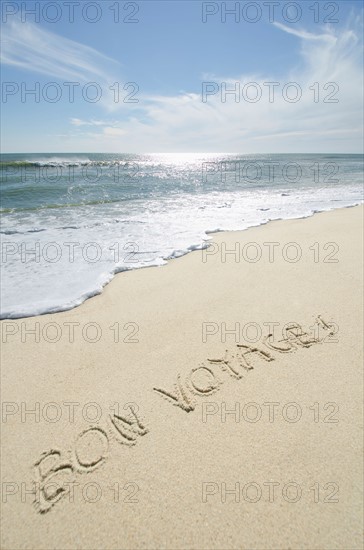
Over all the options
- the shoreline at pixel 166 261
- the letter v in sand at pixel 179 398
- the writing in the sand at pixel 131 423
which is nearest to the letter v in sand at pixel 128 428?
the writing in the sand at pixel 131 423

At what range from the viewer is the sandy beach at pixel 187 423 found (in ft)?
5.57

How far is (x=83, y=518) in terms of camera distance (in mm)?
1723

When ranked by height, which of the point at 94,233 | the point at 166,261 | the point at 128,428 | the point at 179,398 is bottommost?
the point at 128,428

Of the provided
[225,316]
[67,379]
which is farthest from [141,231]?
[67,379]

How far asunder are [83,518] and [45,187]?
17.0 m

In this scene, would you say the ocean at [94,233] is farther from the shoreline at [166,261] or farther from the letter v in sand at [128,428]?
the letter v in sand at [128,428]

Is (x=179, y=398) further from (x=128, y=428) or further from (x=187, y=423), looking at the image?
(x=128, y=428)

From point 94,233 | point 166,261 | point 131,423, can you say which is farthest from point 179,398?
point 94,233

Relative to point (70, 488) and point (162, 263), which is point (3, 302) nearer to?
point (162, 263)

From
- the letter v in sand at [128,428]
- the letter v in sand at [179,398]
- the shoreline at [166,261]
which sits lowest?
the letter v in sand at [128,428]

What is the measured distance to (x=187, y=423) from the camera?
2.18 m

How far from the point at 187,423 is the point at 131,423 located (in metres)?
0.42

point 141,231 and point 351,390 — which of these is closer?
point 351,390

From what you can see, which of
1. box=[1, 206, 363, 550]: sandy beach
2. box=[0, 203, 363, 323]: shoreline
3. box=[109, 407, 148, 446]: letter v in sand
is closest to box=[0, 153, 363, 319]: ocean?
box=[0, 203, 363, 323]: shoreline
